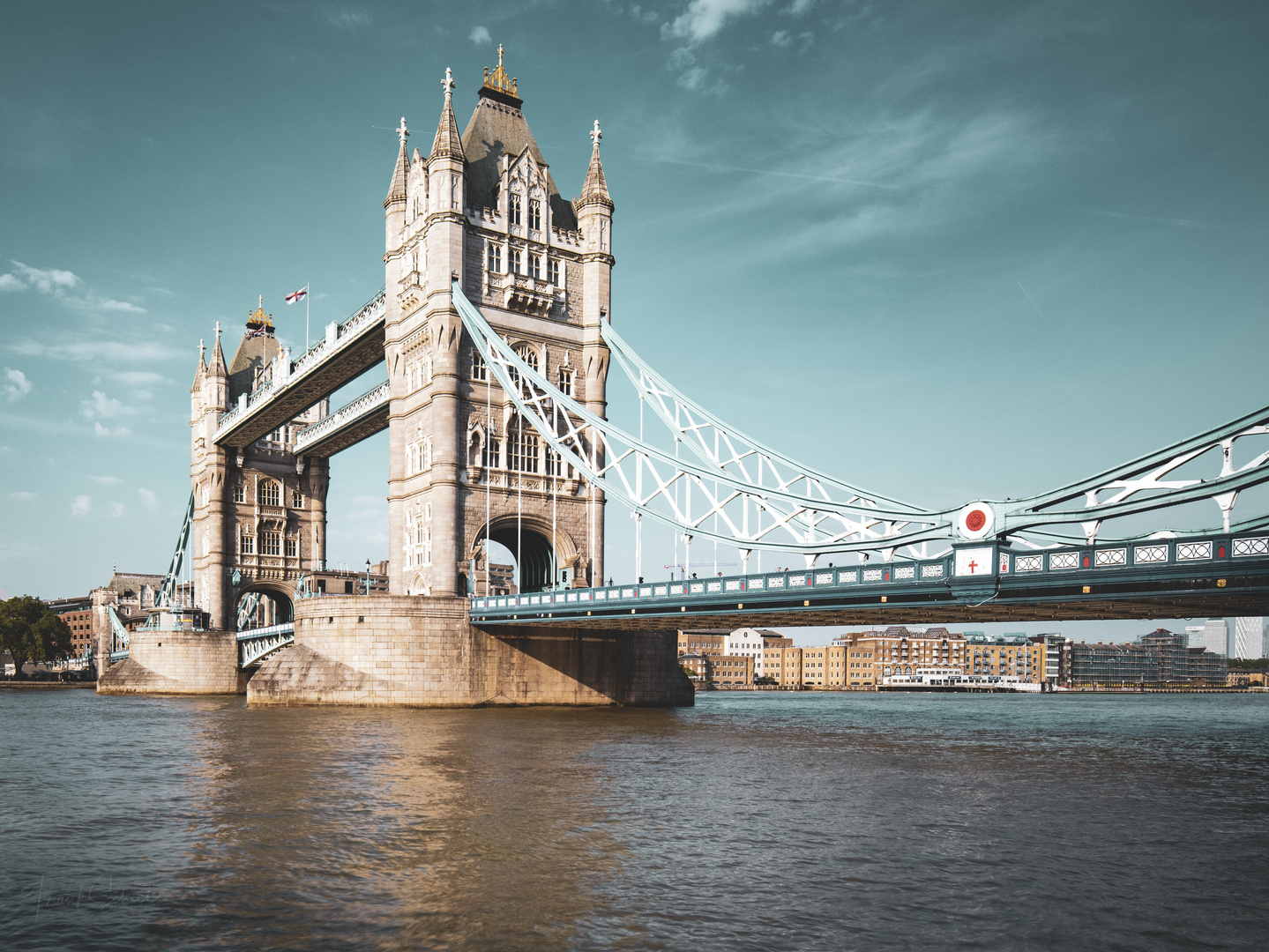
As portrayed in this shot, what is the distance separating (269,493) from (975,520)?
61.4 metres

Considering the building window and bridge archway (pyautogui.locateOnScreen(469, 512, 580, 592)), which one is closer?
bridge archway (pyautogui.locateOnScreen(469, 512, 580, 592))

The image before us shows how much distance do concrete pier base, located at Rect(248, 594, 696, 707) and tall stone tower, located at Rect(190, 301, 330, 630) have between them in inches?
1225

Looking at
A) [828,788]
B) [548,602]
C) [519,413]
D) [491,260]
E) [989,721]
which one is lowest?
[989,721]

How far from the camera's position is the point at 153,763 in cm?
2662

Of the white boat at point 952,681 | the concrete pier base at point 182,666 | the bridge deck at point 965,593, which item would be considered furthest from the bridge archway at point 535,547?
the white boat at point 952,681

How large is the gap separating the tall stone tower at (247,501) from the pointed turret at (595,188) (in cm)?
3553

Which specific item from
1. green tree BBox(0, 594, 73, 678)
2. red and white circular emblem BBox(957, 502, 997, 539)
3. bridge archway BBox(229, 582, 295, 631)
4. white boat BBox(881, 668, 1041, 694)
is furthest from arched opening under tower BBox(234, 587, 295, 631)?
white boat BBox(881, 668, 1041, 694)

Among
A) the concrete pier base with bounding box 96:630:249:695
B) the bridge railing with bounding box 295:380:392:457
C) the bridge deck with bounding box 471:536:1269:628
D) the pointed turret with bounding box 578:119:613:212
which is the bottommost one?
the concrete pier base with bounding box 96:630:249:695

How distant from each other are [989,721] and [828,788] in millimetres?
32957

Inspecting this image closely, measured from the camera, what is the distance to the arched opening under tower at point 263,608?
82069 millimetres

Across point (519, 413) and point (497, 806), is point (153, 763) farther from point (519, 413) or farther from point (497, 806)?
point (519, 413)

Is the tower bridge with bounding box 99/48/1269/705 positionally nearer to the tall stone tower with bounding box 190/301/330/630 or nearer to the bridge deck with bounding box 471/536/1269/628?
the bridge deck with bounding box 471/536/1269/628

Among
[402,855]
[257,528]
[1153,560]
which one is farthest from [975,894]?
[257,528]

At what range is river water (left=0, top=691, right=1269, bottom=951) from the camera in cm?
1182
